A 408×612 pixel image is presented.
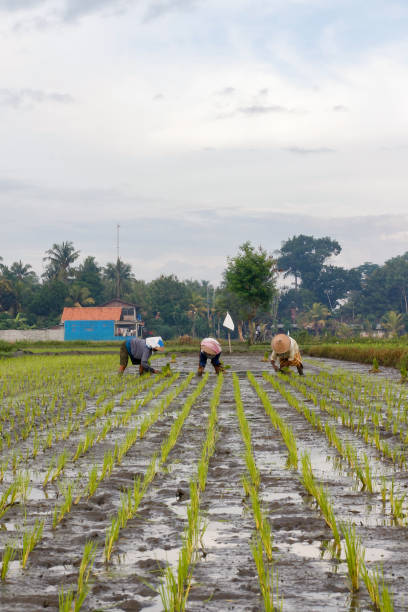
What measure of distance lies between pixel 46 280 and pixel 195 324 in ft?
54.0

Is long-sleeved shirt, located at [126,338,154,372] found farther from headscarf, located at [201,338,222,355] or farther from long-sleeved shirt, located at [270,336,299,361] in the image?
long-sleeved shirt, located at [270,336,299,361]

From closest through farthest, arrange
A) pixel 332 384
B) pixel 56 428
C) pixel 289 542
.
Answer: pixel 289 542
pixel 56 428
pixel 332 384

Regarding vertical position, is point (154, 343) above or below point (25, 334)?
above

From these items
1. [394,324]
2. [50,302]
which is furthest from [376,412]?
[394,324]

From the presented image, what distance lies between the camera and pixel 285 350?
44.7ft

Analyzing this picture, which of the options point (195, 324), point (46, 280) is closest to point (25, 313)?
point (46, 280)

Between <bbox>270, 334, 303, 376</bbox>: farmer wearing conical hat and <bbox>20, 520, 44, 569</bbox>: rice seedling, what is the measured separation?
10.3 metres

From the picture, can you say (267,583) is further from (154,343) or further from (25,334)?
(25,334)

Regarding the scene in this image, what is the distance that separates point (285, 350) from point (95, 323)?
4390 cm

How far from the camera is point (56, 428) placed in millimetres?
7094

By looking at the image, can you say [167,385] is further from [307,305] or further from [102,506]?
[307,305]

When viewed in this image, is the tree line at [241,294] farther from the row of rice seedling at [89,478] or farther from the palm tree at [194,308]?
the row of rice seedling at [89,478]

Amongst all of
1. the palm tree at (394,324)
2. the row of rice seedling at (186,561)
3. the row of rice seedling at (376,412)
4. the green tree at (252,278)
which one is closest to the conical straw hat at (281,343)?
the row of rice seedling at (376,412)

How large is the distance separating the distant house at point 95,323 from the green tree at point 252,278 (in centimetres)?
1486
